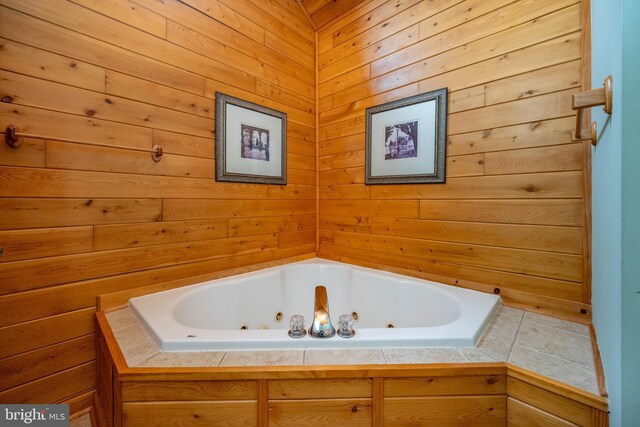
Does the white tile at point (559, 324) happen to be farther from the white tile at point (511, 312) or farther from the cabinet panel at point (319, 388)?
the cabinet panel at point (319, 388)

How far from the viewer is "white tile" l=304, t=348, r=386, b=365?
93 cm

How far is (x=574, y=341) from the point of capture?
110 cm

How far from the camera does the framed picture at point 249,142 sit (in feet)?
5.91

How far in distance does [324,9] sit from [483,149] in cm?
168

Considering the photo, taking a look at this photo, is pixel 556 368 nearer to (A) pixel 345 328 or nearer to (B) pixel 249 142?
(A) pixel 345 328

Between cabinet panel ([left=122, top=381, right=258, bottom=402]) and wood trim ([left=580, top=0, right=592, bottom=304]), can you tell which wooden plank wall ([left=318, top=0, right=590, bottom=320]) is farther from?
cabinet panel ([left=122, top=381, right=258, bottom=402])

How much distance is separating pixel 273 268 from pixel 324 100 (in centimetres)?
142

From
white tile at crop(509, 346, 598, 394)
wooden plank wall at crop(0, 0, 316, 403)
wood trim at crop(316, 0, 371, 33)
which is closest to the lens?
white tile at crop(509, 346, 598, 394)

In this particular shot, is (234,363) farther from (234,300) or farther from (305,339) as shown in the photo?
(234,300)

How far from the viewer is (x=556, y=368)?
0.91 m

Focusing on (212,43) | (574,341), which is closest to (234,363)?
(574,341)

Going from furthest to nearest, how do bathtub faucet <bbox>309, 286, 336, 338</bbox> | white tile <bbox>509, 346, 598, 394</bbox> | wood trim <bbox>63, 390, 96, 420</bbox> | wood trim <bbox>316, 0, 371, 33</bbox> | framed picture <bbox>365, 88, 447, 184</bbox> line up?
1. wood trim <bbox>316, 0, 371, 33</bbox>
2. framed picture <bbox>365, 88, 447, 184</bbox>
3. wood trim <bbox>63, 390, 96, 420</bbox>
4. bathtub faucet <bbox>309, 286, 336, 338</bbox>
5. white tile <bbox>509, 346, 598, 394</bbox>

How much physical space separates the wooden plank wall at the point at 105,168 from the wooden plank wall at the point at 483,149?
75 cm

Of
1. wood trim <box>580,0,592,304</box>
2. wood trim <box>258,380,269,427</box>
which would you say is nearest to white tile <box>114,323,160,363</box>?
wood trim <box>258,380,269,427</box>
